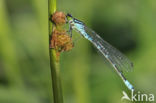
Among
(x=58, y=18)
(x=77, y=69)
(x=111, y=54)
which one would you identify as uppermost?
(x=58, y=18)

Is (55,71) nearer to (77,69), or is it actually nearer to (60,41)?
(60,41)

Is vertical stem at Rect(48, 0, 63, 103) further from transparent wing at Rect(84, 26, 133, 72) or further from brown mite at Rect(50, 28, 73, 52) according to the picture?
transparent wing at Rect(84, 26, 133, 72)

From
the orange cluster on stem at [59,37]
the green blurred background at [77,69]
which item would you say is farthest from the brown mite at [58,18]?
the green blurred background at [77,69]

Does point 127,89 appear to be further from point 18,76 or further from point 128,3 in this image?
point 128,3

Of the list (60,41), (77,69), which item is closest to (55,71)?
(60,41)

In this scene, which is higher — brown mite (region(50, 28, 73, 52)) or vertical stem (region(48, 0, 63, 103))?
brown mite (region(50, 28, 73, 52))

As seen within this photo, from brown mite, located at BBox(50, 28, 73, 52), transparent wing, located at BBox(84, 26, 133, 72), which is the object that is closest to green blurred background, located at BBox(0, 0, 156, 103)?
transparent wing, located at BBox(84, 26, 133, 72)

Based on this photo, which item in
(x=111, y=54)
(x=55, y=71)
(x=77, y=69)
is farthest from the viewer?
(x=111, y=54)

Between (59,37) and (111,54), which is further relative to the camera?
(111,54)

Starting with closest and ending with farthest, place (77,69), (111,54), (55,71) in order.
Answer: (55,71)
(77,69)
(111,54)
